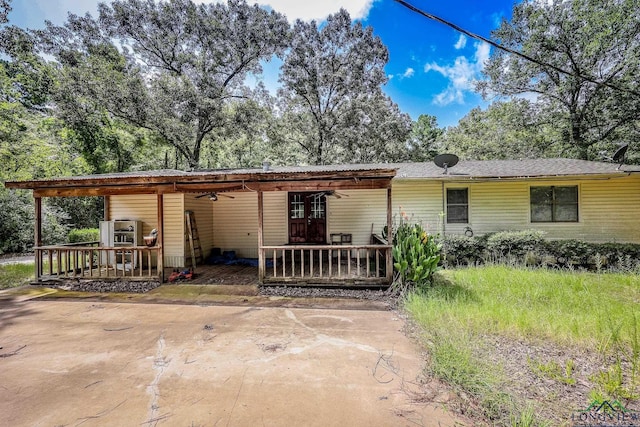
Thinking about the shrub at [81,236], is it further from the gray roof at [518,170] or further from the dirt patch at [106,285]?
the gray roof at [518,170]

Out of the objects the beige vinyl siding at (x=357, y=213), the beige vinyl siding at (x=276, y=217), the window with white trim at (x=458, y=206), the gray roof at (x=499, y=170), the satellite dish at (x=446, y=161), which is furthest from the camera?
the beige vinyl siding at (x=276, y=217)

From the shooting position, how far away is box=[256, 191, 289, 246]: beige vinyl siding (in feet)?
32.4

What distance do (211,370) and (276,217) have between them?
23.1 ft

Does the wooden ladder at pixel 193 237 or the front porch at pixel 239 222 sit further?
the wooden ladder at pixel 193 237

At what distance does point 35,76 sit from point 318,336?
23822 mm

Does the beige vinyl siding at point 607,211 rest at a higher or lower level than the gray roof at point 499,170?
lower

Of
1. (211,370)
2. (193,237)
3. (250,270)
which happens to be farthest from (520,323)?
(193,237)

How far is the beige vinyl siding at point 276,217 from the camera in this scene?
32.4ft

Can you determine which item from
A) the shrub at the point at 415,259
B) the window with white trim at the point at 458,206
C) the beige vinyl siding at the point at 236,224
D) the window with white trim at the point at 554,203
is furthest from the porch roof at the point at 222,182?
the window with white trim at the point at 554,203

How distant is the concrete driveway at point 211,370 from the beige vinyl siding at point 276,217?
16.6 ft

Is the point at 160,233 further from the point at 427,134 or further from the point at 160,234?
the point at 427,134

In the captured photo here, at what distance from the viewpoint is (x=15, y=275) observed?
7828mm

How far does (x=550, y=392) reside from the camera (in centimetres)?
253

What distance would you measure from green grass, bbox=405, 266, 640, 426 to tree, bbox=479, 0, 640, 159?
421 inches
